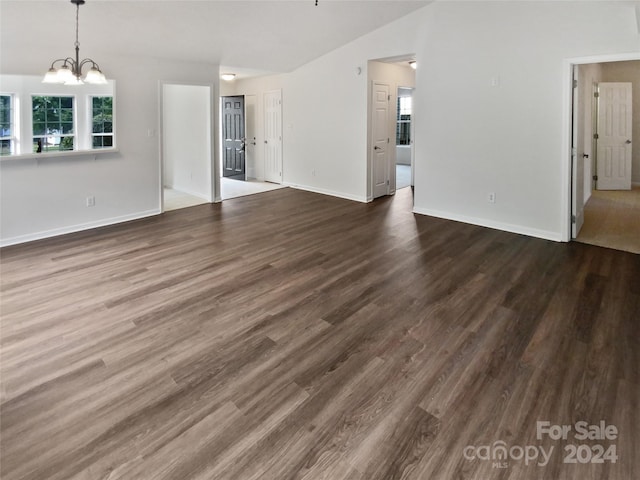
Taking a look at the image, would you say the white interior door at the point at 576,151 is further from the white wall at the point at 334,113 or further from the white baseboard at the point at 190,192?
the white baseboard at the point at 190,192

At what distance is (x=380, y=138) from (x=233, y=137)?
4338 millimetres

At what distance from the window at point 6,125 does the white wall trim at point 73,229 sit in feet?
3.34

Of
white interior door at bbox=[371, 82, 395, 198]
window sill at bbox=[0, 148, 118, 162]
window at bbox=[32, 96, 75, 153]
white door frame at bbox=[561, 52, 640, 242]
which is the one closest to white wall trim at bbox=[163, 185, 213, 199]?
window sill at bbox=[0, 148, 118, 162]

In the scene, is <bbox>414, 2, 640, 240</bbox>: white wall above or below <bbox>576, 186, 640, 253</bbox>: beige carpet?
above

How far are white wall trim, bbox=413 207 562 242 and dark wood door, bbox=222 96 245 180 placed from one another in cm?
531

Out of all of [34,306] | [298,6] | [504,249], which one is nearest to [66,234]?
[34,306]

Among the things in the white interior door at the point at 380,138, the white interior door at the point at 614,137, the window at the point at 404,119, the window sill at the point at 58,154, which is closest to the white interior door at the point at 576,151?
the white interior door at the point at 380,138

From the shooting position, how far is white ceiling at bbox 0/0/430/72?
441 centimetres

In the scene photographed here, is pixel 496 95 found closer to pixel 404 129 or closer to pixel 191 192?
pixel 191 192

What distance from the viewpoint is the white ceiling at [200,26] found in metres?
4.41

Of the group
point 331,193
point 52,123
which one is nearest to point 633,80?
point 331,193

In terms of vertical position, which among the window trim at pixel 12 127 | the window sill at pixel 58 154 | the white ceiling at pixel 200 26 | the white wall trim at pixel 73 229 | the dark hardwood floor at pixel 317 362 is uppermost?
the white ceiling at pixel 200 26

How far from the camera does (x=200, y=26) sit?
A: 527 centimetres

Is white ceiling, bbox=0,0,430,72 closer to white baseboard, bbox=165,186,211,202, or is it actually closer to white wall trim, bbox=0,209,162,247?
white wall trim, bbox=0,209,162,247
